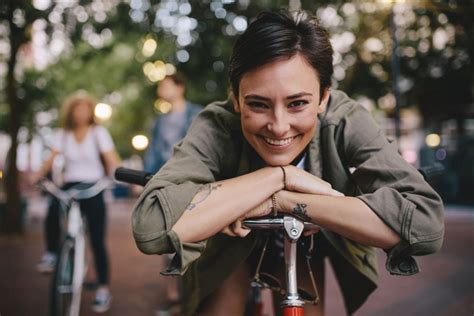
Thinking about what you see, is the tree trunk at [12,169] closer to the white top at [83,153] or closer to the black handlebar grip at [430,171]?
the white top at [83,153]

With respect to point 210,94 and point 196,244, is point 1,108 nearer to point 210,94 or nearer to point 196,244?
point 210,94

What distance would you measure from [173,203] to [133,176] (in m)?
0.49

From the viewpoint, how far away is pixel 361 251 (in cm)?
217

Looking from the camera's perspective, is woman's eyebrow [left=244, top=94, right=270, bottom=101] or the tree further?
the tree

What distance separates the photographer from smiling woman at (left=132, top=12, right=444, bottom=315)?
5.54 feet

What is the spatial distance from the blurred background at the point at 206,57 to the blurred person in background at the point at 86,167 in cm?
25

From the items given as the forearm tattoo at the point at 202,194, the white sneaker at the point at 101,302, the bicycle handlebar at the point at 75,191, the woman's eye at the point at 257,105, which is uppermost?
the woman's eye at the point at 257,105

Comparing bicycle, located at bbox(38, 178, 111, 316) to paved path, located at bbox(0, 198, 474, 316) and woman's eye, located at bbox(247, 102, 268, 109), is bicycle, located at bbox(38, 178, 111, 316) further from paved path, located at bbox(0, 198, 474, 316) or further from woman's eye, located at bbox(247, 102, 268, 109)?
woman's eye, located at bbox(247, 102, 268, 109)

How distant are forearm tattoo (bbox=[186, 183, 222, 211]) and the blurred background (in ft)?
2.27

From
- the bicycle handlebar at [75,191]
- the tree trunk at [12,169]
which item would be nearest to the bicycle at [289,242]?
the bicycle handlebar at [75,191]

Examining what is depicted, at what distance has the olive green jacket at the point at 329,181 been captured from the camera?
1.67m

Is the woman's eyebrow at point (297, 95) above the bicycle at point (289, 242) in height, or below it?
above

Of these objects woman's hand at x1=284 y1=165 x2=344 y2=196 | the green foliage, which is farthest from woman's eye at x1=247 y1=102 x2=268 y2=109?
the green foliage

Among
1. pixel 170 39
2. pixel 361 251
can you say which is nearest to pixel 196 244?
pixel 361 251
